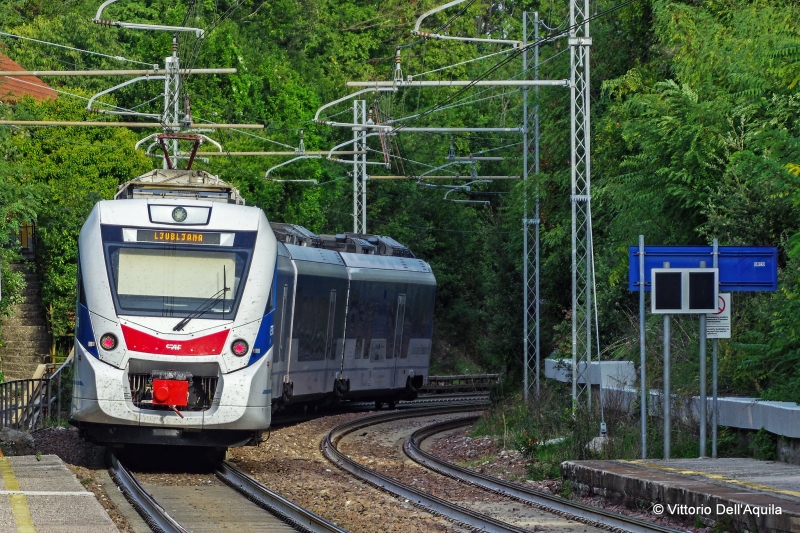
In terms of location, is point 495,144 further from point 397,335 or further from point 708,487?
point 708,487

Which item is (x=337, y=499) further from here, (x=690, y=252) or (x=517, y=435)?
(x=517, y=435)

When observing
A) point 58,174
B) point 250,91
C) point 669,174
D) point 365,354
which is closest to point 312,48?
→ point 250,91

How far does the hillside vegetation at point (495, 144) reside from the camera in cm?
1973

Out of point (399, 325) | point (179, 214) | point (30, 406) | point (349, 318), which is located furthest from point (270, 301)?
point (399, 325)

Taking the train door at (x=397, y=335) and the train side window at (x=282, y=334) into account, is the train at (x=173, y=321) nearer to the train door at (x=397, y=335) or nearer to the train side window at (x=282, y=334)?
the train side window at (x=282, y=334)

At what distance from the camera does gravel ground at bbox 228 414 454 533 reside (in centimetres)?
1249

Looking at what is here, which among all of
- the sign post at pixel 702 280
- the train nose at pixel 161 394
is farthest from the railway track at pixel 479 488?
the train nose at pixel 161 394

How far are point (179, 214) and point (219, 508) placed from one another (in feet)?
13.5

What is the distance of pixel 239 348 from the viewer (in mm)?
15430

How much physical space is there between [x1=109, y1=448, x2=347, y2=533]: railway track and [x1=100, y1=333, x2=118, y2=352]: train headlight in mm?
1455

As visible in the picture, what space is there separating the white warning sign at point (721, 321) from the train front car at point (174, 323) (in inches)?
210

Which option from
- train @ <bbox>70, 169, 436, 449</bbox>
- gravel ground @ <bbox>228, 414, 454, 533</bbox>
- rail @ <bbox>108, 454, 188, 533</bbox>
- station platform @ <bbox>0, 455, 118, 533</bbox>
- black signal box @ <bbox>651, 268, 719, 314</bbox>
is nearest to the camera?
station platform @ <bbox>0, 455, 118, 533</bbox>

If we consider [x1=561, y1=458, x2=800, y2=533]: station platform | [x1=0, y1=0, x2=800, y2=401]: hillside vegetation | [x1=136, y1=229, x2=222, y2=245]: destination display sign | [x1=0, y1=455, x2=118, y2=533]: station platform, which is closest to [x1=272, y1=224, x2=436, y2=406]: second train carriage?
[x1=136, y1=229, x2=222, y2=245]: destination display sign

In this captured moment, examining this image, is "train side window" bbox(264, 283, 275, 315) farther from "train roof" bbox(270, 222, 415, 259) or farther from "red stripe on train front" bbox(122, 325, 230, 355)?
"train roof" bbox(270, 222, 415, 259)
